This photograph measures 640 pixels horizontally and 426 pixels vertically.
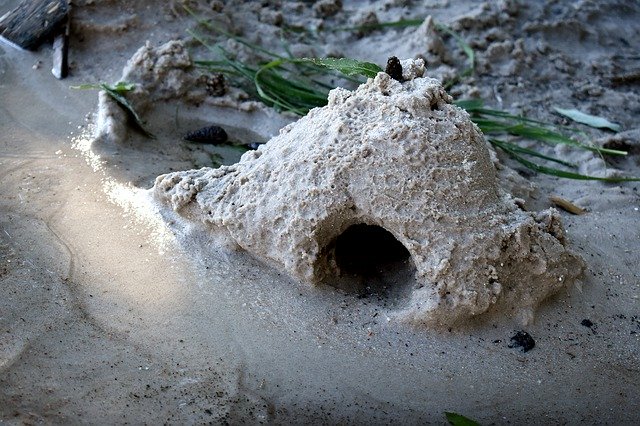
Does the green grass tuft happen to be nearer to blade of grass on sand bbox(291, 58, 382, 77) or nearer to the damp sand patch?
blade of grass on sand bbox(291, 58, 382, 77)

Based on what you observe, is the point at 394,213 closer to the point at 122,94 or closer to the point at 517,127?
the point at 517,127

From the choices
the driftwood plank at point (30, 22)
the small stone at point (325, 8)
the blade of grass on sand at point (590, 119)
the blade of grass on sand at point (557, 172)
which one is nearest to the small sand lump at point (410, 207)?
the blade of grass on sand at point (557, 172)

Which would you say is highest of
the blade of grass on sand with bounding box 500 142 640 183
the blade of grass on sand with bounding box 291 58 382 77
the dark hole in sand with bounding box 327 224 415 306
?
the blade of grass on sand with bounding box 291 58 382 77

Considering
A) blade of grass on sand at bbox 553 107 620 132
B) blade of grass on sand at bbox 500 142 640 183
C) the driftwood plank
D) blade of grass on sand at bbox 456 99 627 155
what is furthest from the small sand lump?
the driftwood plank

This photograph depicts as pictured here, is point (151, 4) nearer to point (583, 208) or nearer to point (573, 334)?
point (583, 208)

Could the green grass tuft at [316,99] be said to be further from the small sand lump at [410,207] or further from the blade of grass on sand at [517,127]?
the small sand lump at [410,207]

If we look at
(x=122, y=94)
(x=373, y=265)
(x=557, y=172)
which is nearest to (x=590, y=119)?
(x=557, y=172)
